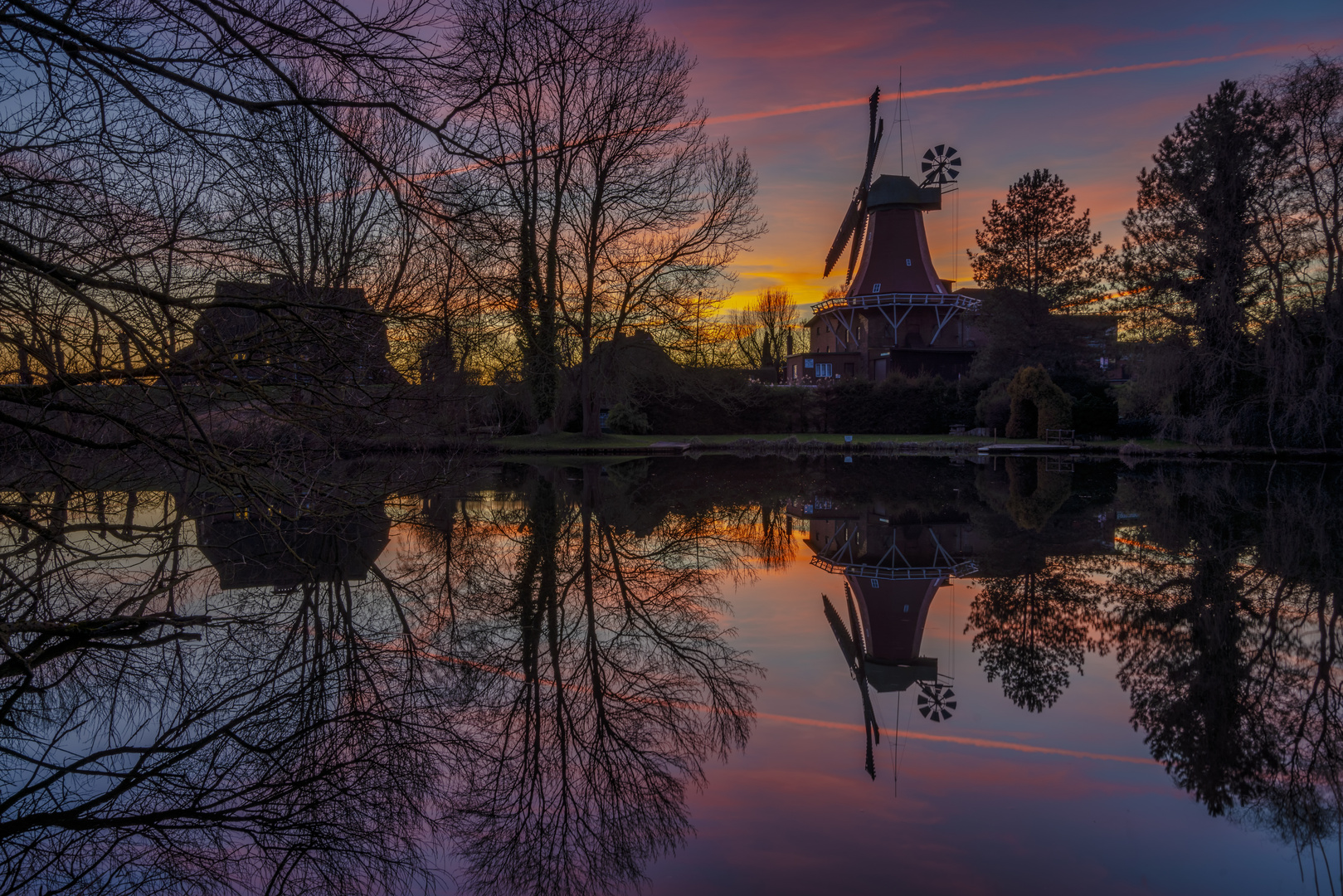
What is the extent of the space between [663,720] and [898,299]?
4203cm

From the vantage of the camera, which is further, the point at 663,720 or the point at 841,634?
Result: the point at 841,634

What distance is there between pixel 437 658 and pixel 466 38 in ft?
11.1

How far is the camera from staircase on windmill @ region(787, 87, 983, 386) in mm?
43875

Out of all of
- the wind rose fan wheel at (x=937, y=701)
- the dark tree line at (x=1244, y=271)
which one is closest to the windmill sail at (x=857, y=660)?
the wind rose fan wheel at (x=937, y=701)

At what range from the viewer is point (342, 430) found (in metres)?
7.44

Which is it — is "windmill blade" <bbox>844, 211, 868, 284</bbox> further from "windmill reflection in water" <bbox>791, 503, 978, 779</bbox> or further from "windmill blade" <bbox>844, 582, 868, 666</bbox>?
"windmill blade" <bbox>844, 582, 868, 666</bbox>

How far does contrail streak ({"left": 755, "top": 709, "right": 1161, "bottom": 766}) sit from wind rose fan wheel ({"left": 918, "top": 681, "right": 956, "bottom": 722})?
0.29m

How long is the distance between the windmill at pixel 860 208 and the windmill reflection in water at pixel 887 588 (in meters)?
40.1

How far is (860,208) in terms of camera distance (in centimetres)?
4875

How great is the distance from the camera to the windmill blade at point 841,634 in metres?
5.14

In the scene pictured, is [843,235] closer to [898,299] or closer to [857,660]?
[898,299]

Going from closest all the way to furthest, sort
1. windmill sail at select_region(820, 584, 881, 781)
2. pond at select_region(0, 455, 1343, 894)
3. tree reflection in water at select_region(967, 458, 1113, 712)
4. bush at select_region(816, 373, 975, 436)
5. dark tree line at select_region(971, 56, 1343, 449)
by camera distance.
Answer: pond at select_region(0, 455, 1343, 894), windmill sail at select_region(820, 584, 881, 781), tree reflection in water at select_region(967, 458, 1113, 712), dark tree line at select_region(971, 56, 1343, 449), bush at select_region(816, 373, 975, 436)

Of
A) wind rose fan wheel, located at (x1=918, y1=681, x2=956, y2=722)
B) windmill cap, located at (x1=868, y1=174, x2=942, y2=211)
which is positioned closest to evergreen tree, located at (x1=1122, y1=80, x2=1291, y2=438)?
windmill cap, located at (x1=868, y1=174, x2=942, y2=211)

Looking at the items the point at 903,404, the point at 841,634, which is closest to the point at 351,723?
the point at 841,634
